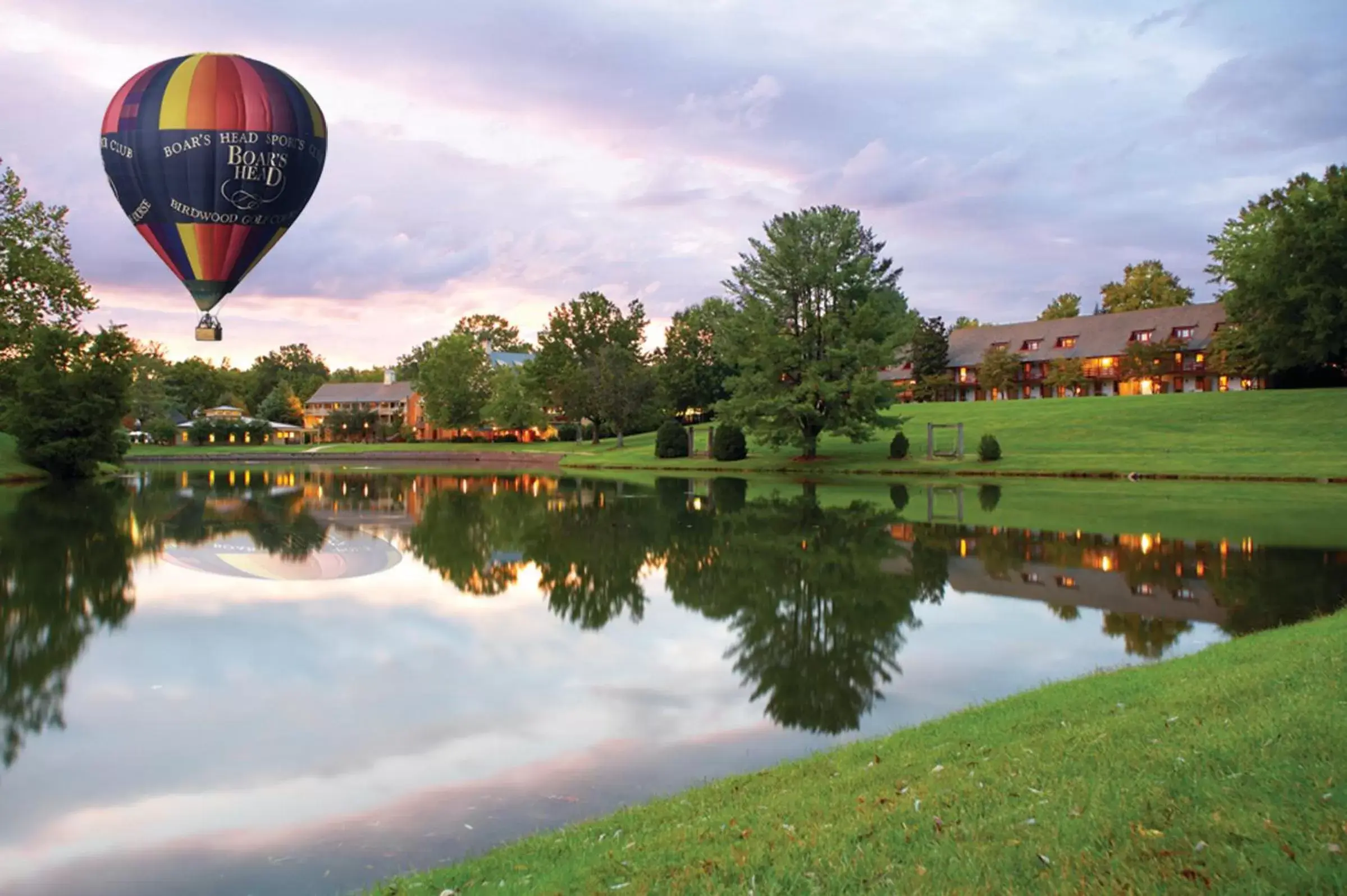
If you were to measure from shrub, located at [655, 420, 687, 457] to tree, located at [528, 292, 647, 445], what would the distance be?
24.8m

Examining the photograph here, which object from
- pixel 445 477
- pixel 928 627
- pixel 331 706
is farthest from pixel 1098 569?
pixel 445 477

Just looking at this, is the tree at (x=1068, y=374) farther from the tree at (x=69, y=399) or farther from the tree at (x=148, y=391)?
the tree at (x=148, y=391)

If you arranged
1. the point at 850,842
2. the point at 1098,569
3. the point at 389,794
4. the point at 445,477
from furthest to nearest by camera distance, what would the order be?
the point at 445,477, the point at 1098,569, the point at 389,794, the point at 850,842

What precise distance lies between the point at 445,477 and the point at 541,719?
142 feet

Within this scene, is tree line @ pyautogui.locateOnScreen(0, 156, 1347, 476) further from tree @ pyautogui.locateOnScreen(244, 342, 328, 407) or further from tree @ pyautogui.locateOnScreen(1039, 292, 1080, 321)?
tree @ pyautogui.locateOnScreen(244, 342, 328, 407)

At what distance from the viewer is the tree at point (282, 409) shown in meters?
117

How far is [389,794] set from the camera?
282 inches

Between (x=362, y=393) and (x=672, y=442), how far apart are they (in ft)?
260

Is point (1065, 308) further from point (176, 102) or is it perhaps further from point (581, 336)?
point (176, 102)

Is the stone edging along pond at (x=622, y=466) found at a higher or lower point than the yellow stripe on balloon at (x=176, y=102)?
lower

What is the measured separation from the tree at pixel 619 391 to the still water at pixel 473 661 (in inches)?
1803

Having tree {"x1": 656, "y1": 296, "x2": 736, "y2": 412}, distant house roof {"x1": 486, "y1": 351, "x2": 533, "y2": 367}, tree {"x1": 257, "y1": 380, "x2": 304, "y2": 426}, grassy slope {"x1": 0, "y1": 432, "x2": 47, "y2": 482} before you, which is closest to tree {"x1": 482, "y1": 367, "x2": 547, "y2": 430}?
tree {"x1": 656, "y1": 296, "x2": 736, "y2": 412}

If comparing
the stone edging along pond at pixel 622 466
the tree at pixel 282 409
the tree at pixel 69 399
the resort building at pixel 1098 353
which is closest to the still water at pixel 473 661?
the stone edging along pond at pixel 622 466

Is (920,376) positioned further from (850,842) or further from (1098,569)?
(850,842)
